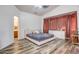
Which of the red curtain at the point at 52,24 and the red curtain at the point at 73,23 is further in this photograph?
the red curtain at the point at 52,24

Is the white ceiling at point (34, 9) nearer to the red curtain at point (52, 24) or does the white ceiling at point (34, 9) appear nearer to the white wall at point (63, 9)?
the white wall at point (63, 9)

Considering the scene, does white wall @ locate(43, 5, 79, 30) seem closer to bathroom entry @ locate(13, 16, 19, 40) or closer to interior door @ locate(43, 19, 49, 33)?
interior door @ locate(43, 19, 49, 33)

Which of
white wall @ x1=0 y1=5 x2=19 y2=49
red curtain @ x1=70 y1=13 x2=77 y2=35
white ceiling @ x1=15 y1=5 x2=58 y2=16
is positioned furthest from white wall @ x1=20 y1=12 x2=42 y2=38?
red curtain @ x1=70 y1=13 x2=77 y2=35

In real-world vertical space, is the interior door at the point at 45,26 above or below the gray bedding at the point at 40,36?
above

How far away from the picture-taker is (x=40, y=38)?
2334mm

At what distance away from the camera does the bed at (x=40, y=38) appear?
2.34 meters

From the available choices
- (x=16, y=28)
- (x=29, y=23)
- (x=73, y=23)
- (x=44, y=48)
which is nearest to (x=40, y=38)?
(x=44, y=48)

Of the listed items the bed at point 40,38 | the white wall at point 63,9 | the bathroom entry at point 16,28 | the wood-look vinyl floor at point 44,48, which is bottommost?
the wood-look vinyl floor at point 44,48

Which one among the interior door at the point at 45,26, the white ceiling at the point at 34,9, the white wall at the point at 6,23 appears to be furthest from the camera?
the interior door at the point at 45,26

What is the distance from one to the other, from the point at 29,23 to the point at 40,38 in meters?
0.40

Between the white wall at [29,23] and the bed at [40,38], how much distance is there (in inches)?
5.1

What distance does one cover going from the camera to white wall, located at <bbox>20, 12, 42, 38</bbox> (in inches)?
94.7

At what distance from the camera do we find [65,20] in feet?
7.72

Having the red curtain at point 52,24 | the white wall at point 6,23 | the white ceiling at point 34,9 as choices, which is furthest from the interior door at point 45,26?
the white wall at point 6,23
